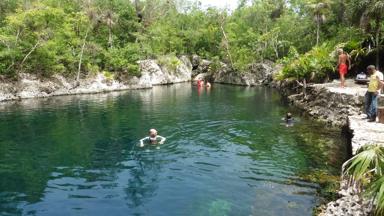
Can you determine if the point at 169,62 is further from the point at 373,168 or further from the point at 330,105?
the point at 373,168

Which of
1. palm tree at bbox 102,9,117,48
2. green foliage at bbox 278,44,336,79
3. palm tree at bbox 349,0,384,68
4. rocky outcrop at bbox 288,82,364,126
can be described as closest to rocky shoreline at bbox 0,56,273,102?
palm tree at bbox 102,9,117,48

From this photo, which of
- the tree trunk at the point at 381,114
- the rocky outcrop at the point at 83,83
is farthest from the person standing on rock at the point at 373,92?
the rocky outcrop at the point at 83,83

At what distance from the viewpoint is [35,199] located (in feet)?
44.6

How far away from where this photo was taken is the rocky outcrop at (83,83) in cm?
4859

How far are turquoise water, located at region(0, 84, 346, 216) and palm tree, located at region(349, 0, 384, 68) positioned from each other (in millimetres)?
9737

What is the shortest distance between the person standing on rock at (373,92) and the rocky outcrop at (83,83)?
42289 mm

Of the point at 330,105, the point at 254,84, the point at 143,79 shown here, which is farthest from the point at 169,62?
the point at 330,105

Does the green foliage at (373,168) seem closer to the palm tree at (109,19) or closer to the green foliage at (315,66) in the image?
the green foliage at (315,66)

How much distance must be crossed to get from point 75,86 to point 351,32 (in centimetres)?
3834

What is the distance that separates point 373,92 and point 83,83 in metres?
46.2

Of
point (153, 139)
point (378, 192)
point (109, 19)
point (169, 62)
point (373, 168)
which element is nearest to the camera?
point (378, 192)

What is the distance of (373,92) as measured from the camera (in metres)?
17.8

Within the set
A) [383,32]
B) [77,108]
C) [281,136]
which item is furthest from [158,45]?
[281,136]

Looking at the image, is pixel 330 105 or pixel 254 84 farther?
pixel 254 84
